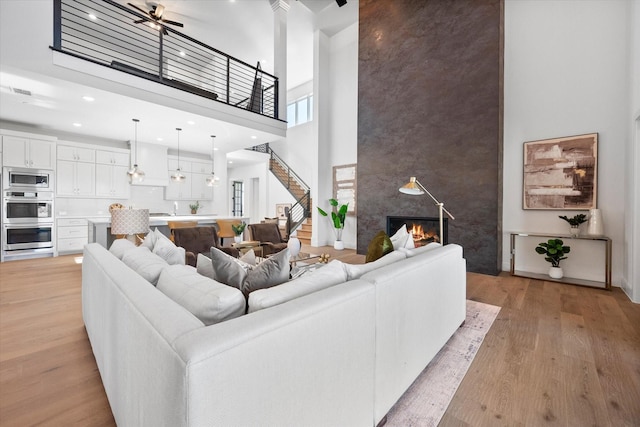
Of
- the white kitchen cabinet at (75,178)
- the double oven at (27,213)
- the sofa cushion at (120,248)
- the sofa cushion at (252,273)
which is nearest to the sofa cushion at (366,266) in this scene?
the sofa cushion at (252,273)

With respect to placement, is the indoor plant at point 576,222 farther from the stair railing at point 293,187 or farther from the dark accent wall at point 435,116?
the stair railing at point 293,187

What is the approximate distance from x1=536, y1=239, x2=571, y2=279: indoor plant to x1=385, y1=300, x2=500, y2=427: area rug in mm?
2158

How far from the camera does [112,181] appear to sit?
683 cm

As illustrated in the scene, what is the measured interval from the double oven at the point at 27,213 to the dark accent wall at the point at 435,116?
649 centimetres

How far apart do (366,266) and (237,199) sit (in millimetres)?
11590

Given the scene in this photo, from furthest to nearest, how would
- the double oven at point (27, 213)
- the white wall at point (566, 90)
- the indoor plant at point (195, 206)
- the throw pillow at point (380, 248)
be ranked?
the indoor plant at point (195, 206) → the double oven at point (27, 213) → the white wall at point (566, 90) → the throw pillow at point (380, 248)

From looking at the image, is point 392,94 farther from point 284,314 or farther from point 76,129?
point 76,129

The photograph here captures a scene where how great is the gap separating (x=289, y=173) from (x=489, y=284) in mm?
7357

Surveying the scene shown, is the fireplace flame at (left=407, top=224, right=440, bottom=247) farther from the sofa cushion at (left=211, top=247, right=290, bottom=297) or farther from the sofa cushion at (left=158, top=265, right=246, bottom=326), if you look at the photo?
the sofa cushion at (left=158, top=265, right=246, bottom=326)

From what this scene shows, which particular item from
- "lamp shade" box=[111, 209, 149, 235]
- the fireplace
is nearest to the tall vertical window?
the fireplace

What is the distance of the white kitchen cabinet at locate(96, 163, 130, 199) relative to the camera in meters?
6.63

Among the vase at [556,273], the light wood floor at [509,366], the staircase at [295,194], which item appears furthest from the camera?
the staircase at [295,194]

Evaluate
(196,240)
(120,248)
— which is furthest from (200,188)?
(120,248)

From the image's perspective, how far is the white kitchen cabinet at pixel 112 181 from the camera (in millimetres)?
6633
